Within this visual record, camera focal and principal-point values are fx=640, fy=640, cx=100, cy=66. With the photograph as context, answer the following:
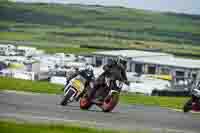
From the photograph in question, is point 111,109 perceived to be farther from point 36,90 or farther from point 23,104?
point 36,90

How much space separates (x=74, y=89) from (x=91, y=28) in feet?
39.6

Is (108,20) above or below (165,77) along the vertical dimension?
above

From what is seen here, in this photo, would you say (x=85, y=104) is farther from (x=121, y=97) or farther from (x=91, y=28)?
(x=91, y=28)

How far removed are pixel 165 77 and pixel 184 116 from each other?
10530 millimetres

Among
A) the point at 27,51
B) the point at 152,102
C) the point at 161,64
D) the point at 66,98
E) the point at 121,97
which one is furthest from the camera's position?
the point at 27,51

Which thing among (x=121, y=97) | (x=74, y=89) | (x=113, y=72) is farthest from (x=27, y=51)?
(x=113, y=72)

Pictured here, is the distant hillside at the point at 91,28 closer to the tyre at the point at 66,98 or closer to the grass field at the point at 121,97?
the grass field at the point at 121,97

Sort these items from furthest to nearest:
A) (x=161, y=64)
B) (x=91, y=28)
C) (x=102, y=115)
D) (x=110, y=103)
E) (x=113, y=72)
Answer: (x=91, y=28) < (x=161, y=64) < (x=113, y=72) < (x=110, y=103) < (x=102, y=115)

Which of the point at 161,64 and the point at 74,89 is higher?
the point at 74,89

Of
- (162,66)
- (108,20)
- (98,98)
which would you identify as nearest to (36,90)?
(98,98)

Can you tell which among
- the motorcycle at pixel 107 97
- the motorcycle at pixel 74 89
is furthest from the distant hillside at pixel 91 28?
the motorcycle at pixel 107 97

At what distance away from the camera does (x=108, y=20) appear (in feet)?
74.9

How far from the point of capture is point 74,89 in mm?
11164

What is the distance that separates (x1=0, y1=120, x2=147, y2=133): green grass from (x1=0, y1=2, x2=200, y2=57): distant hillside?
10.2 meters
